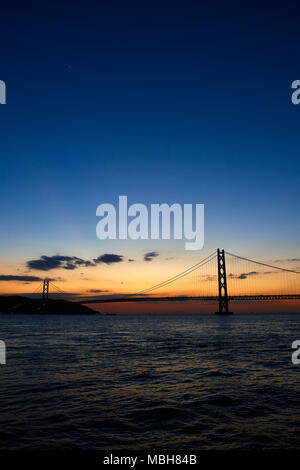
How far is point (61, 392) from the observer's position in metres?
10.2

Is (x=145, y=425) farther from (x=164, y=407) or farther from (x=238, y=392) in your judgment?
(x=238, y=392)

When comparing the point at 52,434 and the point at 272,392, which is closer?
the point at 52,434

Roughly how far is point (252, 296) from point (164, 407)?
273ft

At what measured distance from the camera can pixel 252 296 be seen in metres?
86.3

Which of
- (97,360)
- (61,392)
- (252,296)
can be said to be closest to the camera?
(61,392)

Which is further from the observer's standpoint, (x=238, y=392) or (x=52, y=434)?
(x=238, y=392)
